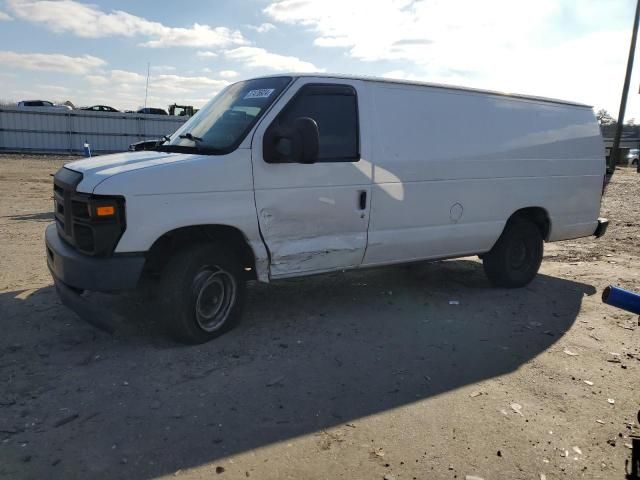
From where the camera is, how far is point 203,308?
4449 mm

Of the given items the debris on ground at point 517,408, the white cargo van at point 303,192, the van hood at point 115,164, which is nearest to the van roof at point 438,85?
the white cargo van at point 303,192

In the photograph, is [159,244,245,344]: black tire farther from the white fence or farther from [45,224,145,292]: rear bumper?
the white fence

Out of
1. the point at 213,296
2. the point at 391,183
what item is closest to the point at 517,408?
the point at 391,183

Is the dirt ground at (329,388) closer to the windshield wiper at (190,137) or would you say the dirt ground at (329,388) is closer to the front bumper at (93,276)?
the front bumper at (93,276)

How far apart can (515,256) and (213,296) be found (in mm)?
3871

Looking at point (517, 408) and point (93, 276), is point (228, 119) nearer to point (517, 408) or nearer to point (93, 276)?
point (93, 276)

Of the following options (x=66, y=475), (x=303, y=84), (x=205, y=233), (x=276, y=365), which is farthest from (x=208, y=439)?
(x=303, y=84)

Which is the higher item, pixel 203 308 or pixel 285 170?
pixel 285 170

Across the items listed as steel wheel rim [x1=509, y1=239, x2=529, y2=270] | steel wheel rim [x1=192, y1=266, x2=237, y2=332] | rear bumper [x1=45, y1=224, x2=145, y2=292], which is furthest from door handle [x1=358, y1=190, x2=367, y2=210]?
steel wheel rim [x1=509, y1=239, x2=529, y2=270]

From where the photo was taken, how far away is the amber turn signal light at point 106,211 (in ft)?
12.6

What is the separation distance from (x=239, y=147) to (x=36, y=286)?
120 inches

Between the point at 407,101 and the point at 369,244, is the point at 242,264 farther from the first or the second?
the point at 407,101

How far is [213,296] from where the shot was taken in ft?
14.8

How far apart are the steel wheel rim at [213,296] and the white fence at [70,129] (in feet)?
78.0
